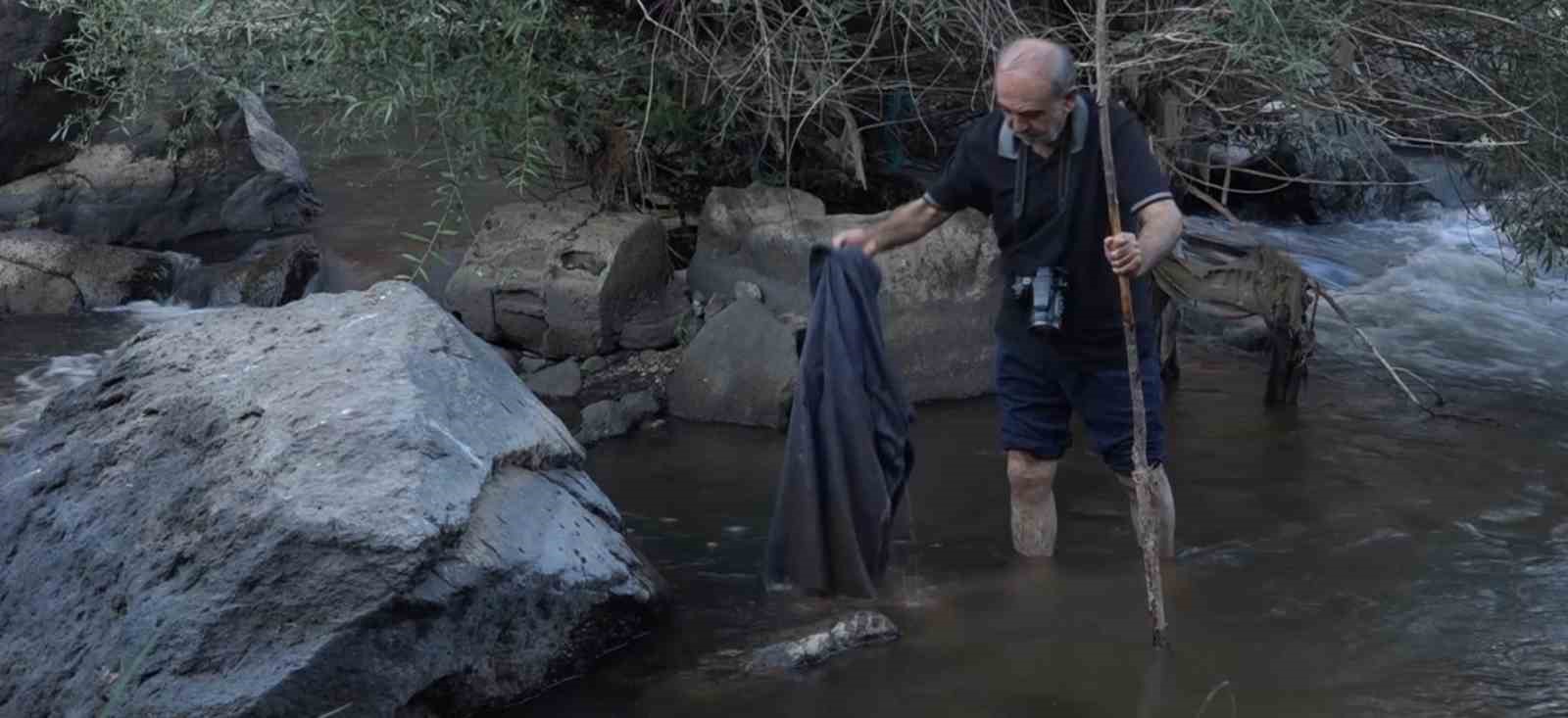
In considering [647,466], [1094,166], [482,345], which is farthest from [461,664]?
[647,466]

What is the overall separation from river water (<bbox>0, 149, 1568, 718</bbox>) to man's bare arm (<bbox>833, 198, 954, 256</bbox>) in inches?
42.9

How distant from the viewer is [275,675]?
4.41 metres

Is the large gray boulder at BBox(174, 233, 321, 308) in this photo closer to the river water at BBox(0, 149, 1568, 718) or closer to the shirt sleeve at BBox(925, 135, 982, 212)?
the river water at BBox(0, 149, 1568, 718)

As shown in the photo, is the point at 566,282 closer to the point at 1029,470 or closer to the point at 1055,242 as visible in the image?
the point at 1029,470

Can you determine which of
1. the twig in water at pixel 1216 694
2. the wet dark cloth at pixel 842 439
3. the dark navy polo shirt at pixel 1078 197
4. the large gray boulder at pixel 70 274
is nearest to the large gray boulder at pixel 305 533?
the wet dark cloth at pixel 842 439

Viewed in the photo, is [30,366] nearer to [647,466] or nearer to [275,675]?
[647,466]

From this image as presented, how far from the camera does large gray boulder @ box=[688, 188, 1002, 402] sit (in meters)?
8.30

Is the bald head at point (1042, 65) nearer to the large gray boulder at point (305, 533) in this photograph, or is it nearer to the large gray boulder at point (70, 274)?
the large gray boulder at point (305, 533)

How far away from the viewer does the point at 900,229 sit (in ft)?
17.4

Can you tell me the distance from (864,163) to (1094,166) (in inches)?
160

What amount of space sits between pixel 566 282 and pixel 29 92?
464cm

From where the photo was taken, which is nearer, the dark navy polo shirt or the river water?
the dark navy polo shirt

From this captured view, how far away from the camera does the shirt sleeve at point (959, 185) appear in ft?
16.8

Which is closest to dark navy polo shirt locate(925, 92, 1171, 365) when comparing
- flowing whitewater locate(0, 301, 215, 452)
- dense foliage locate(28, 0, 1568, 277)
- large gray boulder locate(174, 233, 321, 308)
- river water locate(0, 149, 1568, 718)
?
river water locate(0, 149, 1568, 718)
